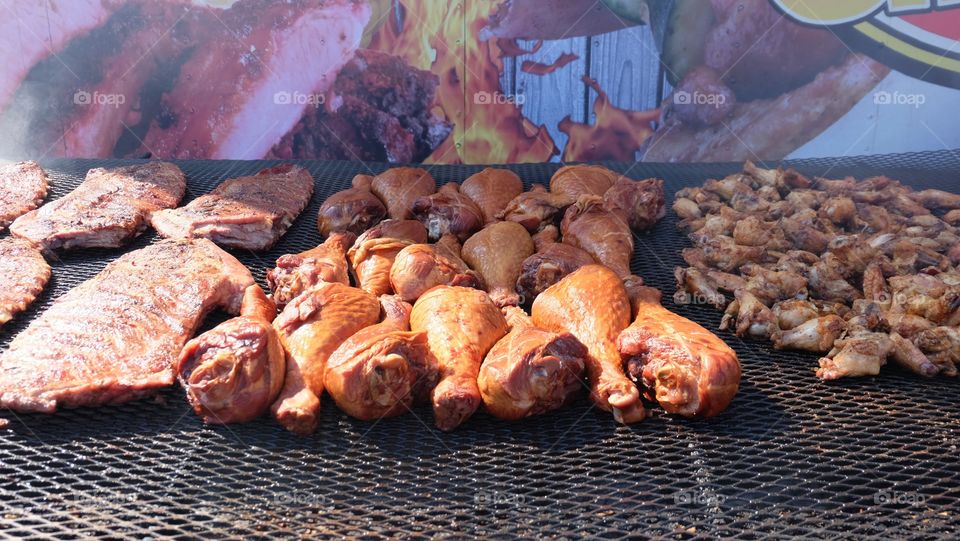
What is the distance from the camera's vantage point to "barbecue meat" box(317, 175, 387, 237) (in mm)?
4469

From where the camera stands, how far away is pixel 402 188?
4855 millimetres

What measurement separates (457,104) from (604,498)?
5.53 meters

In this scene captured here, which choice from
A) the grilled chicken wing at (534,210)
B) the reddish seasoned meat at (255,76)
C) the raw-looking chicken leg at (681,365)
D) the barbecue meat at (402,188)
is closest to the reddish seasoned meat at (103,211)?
the barbecue meat at (402,188)

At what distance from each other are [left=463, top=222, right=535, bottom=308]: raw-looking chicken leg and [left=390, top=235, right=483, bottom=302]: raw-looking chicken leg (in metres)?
0.12

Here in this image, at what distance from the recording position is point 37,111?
7445 mm

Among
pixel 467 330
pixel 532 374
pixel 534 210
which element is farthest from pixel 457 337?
pixel 534 210

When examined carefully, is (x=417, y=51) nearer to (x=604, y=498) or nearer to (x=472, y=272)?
(x=472, y=272)

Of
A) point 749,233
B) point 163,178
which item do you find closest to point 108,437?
point 163,178

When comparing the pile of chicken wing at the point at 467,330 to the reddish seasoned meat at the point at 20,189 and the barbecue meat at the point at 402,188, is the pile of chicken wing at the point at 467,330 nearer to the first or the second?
Answer: the barbecue meat at the point at 402,188

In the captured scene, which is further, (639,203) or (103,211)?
(639,203)

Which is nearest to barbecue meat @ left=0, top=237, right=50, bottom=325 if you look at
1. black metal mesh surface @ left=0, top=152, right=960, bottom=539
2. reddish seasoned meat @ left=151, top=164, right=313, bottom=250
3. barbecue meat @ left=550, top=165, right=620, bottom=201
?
reddish seasoned meat @ left=151, top=164, right=313, bottom=250

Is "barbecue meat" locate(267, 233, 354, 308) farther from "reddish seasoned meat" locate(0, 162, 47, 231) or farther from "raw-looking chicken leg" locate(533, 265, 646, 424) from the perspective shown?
"reddish seasoned meat" locate(0, 162, 47, 231)

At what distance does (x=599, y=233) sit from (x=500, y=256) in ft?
2.05

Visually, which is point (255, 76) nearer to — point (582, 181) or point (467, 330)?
point (582, 181)
